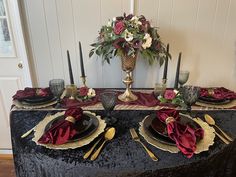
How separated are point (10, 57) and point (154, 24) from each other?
52.4 inches

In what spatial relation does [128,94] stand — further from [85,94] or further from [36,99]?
[36,99]

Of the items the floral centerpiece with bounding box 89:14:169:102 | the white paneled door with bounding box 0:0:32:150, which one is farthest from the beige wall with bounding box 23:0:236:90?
the floral centerpiece with bounding box 89:14:169:102

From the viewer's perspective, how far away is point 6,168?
6.63 ft

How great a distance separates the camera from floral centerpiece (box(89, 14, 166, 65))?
127 cm

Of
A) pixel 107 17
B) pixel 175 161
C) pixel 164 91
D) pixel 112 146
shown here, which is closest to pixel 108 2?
pixel 107 17

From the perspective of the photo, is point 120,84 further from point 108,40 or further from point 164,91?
point 108,40

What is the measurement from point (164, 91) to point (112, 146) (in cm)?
71

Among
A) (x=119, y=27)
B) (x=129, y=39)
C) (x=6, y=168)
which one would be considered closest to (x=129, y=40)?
(x=129, y=39)

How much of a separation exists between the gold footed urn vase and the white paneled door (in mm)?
908

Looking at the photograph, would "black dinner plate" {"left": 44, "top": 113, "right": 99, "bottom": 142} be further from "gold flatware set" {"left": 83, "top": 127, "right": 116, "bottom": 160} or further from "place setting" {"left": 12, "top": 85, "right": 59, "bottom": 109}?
"place setting" {"left": 12, "top": 85, "right": 59, "bottom": 109}

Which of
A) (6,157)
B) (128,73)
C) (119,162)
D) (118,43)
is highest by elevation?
(118,43)

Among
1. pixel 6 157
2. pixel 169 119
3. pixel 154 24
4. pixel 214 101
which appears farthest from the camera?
pixel 6 157

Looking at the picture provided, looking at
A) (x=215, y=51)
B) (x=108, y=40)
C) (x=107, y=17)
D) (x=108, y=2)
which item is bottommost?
(x=215, y=51)

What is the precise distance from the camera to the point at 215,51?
173 centimetres
